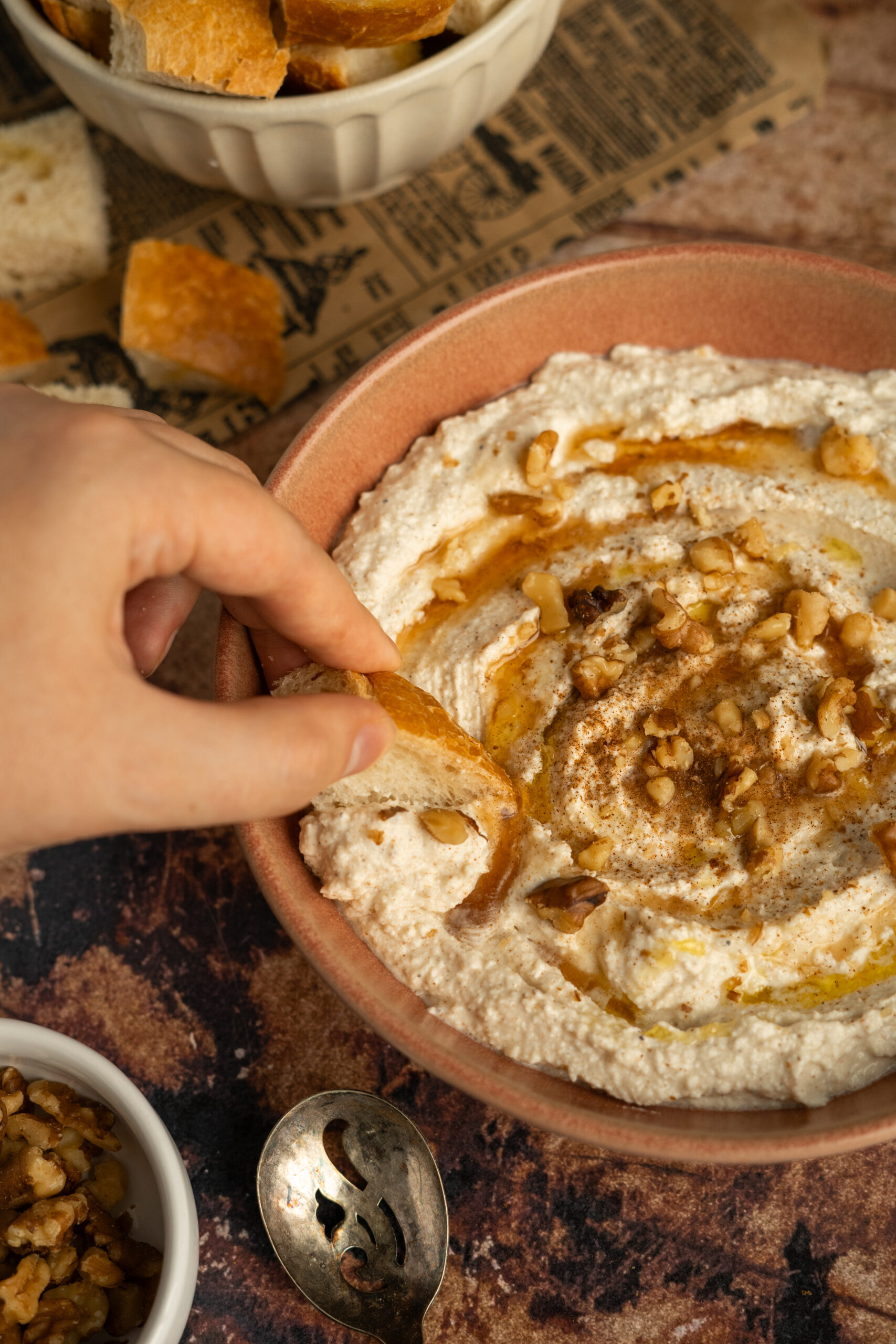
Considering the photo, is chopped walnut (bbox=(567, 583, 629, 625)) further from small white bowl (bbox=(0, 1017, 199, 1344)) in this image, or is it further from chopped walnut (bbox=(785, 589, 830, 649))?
small white bowl (bbox=(0, 1017, 199, 1344))

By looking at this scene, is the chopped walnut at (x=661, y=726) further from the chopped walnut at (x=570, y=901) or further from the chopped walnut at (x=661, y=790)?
the chopped walnut at (x=570, y=901)

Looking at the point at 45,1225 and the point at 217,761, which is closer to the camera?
the point at 217,761

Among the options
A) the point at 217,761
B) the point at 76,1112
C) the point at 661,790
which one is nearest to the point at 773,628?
the point at 661,790

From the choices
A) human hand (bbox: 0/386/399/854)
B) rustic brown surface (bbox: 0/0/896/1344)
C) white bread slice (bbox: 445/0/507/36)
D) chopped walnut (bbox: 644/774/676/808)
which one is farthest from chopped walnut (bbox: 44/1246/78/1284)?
white bread slice (bbox: 445/0/507/36)

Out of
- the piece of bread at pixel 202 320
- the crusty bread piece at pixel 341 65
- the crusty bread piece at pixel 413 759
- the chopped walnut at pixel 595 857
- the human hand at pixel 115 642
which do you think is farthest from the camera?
the piece of bread at pixel 202 320

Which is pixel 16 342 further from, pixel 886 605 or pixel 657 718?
pixel 886 605

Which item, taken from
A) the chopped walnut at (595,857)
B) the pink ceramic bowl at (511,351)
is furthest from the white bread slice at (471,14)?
the chopped walnut at (595,857)
